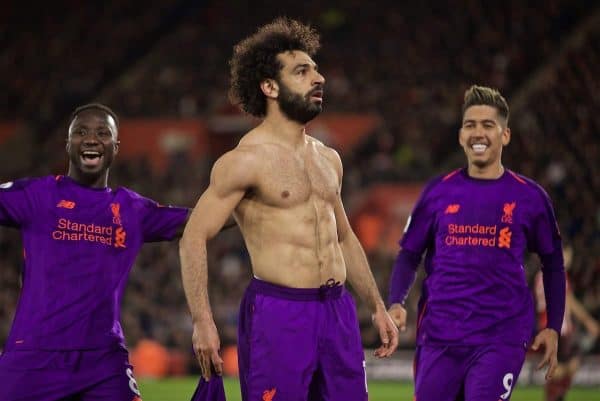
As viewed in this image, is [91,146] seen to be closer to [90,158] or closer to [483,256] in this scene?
[90,158]

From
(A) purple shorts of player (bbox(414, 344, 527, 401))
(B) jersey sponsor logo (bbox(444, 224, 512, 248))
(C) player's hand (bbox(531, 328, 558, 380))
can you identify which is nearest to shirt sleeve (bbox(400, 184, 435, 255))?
(B) jersey sponsor logo (bbox(444, 224, 512, 248))

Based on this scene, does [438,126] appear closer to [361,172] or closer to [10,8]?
[361,172]

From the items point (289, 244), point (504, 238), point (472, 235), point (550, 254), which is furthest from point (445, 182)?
point (289, 244)

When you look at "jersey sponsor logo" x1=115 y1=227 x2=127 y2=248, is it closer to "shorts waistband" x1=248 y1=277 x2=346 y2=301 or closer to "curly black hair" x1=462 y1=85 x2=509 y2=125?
"shorts waistband" x1=248 y1=277 x2=346 y2=301

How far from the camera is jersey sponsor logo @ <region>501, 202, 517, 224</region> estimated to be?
6.44 meters

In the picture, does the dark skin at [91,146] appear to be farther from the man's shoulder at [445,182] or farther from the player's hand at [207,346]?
the man's shoulder at [445,182]

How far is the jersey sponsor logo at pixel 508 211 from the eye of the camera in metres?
6.44

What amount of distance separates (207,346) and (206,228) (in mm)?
562

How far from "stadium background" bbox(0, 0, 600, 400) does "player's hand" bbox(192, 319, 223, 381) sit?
11.2 meters

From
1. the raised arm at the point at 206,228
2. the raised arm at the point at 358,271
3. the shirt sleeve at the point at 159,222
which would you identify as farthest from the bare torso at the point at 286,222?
the shirt sleeve at the point at 159,222

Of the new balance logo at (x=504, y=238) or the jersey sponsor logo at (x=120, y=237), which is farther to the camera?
the new balance logo at (x=504, y=238)

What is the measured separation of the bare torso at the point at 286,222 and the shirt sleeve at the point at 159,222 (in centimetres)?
66

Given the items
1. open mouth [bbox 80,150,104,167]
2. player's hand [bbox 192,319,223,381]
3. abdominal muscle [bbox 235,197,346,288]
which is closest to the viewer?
player's hand [bbox 192,319,223,381]

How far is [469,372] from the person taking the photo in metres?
6.26
